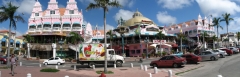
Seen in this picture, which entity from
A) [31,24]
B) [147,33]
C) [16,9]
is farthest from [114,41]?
[16,9]

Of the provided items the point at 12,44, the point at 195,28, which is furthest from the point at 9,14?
the point at 195,28

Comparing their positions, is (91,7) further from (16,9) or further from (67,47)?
(67,47)

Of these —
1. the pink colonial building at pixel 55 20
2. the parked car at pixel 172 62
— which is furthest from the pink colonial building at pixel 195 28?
the parked car at pixel 172 62

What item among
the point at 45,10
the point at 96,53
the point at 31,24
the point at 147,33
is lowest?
the point at 96,53

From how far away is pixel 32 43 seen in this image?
50.0 metres

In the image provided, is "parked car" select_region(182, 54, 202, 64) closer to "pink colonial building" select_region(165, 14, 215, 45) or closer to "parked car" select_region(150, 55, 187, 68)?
"parked car" select_region(150, 55, 187, 68)

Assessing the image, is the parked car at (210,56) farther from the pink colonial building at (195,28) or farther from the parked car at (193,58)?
the pink colonial building at (195,28)

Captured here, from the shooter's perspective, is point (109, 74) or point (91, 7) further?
point (91, 7)

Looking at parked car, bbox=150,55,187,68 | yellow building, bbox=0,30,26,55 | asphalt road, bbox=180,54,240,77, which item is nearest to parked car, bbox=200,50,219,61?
asphalt road, bbox=180,54,240,77

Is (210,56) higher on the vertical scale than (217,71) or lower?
higher

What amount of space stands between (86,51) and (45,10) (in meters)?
41.7

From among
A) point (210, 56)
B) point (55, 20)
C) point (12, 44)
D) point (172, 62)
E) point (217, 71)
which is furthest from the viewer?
point (12, 44)

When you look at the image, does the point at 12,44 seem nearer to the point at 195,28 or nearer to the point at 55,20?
the point at 55,20

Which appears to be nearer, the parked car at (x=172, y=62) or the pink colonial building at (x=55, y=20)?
the parked car at (x=172, y=62)
